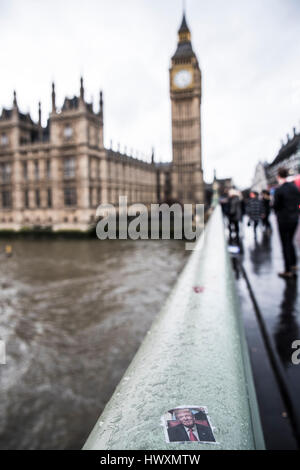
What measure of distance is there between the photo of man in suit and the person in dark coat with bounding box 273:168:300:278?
157 inches

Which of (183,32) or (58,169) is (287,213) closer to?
(58,169)

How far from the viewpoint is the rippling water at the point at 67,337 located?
6305 millimetres

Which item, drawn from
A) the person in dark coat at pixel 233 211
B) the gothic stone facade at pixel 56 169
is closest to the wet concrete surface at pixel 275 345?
the person in dark coat at pixel 233 211

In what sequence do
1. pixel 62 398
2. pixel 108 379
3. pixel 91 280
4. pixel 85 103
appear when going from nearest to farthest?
pixel 62 398 < pixel 108 379 < pixel 91 280 < pixel 85 103

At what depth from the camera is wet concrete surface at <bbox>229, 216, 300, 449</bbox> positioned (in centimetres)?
130

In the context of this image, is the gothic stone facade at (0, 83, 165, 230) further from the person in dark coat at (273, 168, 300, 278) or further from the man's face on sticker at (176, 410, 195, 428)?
the man's face on sticker at (176, 410, 195, 428)

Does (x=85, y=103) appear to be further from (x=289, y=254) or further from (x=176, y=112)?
(x=289, y=254)

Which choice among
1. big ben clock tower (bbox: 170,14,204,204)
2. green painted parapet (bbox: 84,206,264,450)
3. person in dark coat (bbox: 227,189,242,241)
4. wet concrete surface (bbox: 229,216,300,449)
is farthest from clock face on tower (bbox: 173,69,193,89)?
green painted parapet (bbox: 84,206,264,450)

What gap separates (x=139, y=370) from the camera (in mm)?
873

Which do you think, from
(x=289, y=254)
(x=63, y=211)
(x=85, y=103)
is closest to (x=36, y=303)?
(x=289, y=254)

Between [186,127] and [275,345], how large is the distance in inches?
2615

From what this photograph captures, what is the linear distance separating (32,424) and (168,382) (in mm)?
6780

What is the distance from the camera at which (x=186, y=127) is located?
6400 centimetres

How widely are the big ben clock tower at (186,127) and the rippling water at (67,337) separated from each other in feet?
143
